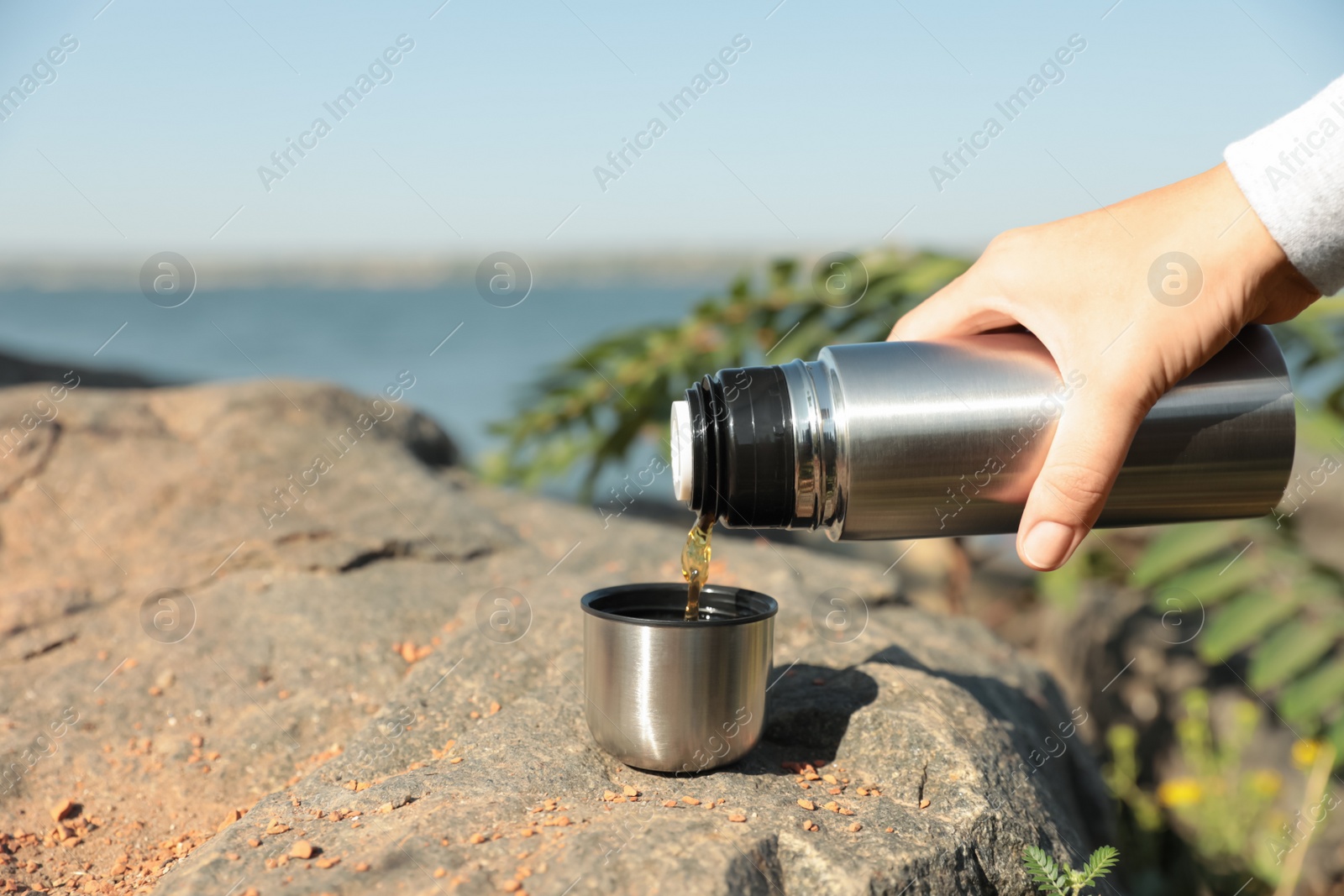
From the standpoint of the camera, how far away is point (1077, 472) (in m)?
1.69

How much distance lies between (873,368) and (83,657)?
2.34m

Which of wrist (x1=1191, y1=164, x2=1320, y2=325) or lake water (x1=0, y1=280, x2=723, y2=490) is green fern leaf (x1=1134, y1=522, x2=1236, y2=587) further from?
lake water (x1=0, y1=280, x2=723, y2=490)

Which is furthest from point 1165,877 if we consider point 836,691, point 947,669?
point 836,691

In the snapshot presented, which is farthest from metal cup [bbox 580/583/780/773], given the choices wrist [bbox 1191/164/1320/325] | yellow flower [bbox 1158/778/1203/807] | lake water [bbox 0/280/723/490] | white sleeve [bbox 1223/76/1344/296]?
lake water [bbox 0/280/723/490]

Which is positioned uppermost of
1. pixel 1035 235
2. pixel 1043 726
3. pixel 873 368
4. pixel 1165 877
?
pixel 1035 235

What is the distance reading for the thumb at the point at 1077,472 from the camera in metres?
1.68

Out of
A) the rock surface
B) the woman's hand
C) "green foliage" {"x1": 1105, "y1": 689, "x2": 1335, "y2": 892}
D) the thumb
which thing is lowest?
"green foliage" {"x1": 1105, "y1": 689, "x2": 1335, "y2": 892}

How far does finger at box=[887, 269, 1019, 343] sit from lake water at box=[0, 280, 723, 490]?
8.97 feet

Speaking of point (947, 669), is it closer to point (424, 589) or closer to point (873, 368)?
point (873, 368)

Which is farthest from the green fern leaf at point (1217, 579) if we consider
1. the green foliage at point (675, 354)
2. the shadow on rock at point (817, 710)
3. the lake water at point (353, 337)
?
the lake water at point (353, 337)

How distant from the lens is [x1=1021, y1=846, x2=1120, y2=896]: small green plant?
175 cm

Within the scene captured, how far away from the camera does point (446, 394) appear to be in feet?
63.3

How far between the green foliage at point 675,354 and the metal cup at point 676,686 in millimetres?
2200

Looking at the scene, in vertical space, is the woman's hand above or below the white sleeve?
below
